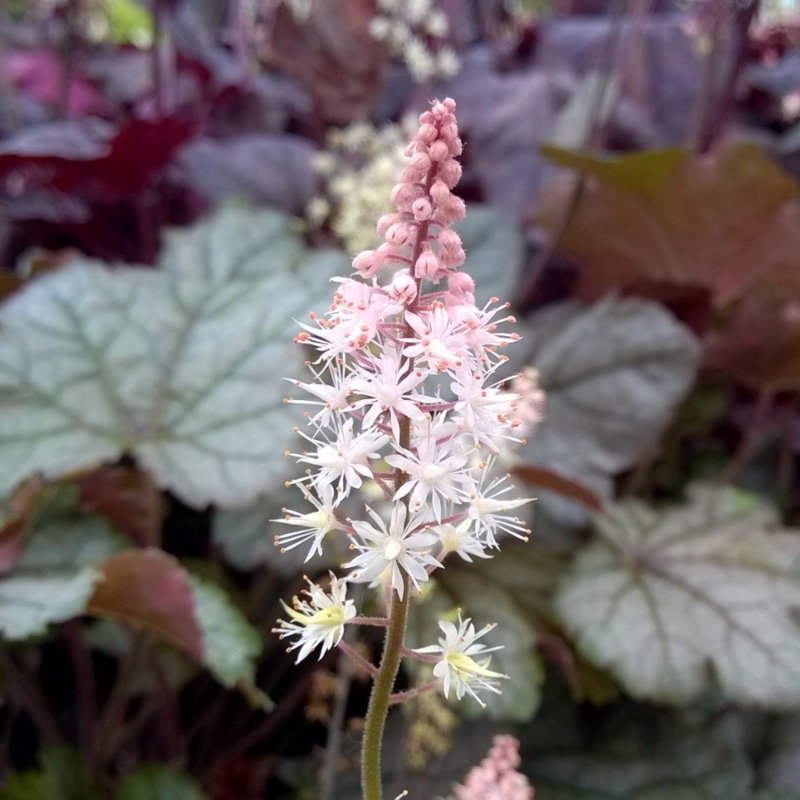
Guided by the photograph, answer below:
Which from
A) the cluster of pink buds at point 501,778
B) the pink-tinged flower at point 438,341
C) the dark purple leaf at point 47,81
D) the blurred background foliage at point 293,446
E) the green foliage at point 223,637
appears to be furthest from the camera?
the dark purple leaf at point 47,81

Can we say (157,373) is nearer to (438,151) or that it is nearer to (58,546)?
(58,546)

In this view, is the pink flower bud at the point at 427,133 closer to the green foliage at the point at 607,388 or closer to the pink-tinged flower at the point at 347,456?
the pink-tinged flower at the point at 347,456

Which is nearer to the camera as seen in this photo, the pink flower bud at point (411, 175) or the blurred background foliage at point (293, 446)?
the pink flower bud at point (411, 175)

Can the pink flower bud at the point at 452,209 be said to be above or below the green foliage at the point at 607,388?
above

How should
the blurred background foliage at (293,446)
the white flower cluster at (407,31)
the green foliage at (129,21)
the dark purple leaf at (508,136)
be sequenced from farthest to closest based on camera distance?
the green foliage at (129,21) < the dark purple leaf at (508,136) < the white flower cluster at (407,31) < the blurred background foliage at (293,446)

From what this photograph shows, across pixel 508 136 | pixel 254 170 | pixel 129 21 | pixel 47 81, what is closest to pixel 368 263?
pixel 254 170

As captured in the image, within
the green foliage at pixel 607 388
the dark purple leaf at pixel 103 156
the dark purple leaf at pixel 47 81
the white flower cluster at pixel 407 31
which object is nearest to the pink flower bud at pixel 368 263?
the green foliage at pixel 607 388
